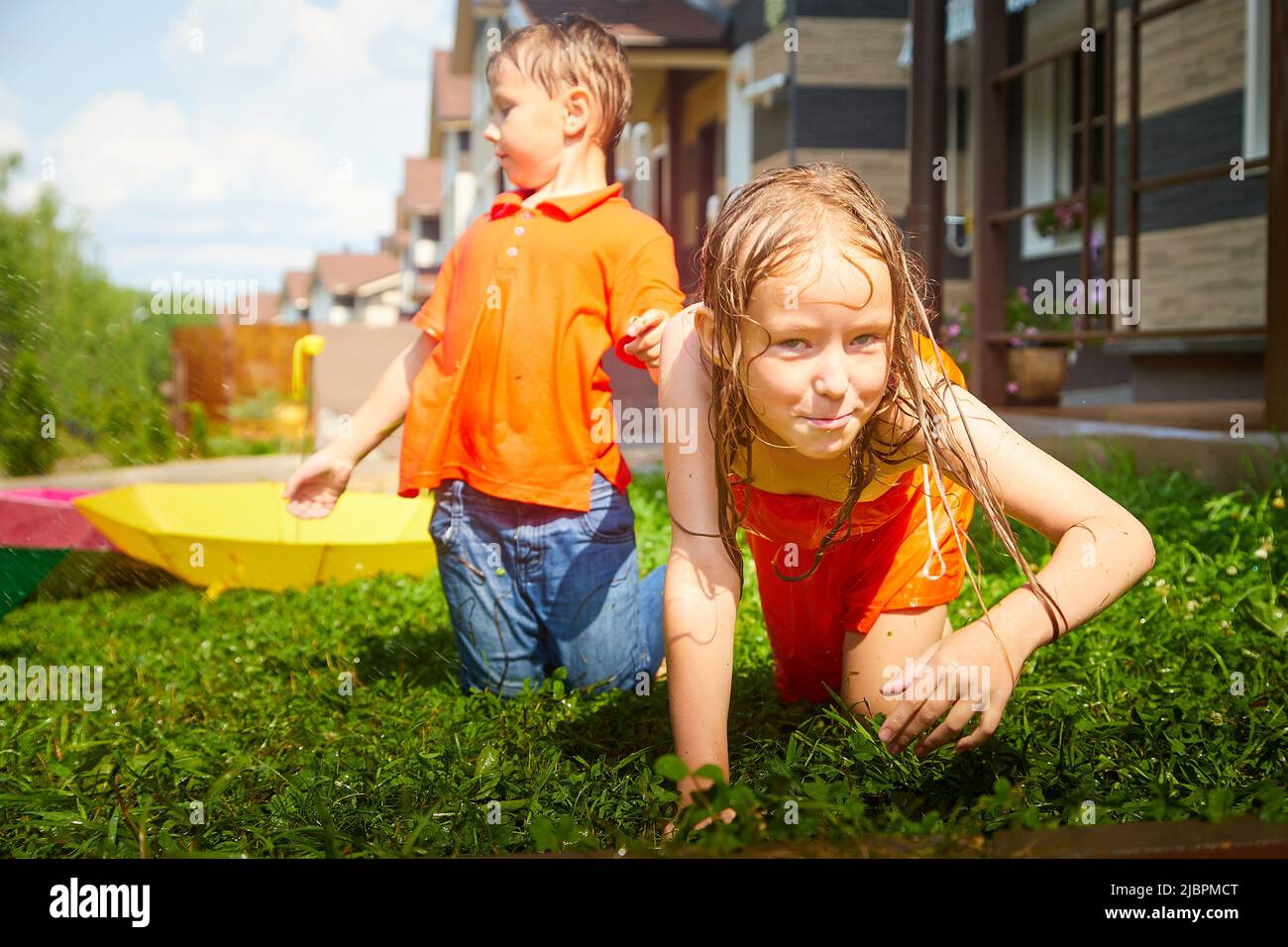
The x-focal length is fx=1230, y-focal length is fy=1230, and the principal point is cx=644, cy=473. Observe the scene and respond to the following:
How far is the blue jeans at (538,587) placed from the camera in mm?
2980

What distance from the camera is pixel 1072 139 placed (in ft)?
38.7

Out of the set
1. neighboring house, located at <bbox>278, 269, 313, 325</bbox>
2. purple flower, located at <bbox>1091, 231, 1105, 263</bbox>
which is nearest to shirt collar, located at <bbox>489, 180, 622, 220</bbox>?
purple flower, located at <bbox>1091, 231, 1105, 263</bbox>

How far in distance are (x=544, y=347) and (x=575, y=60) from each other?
71 centimetres

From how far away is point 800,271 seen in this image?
1.85 meters

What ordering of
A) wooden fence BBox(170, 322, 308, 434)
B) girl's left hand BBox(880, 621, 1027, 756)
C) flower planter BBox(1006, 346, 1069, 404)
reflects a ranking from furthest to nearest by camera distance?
wooden fence BBox(170, 322, 308, 434), flower planter BBox(1006, 346, 1069, 404), girl's left hand BBox(880, 621, 1027, 756)

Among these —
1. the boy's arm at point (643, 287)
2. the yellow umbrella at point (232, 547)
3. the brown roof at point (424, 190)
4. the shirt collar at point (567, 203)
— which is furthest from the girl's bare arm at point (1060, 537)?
the brown roof at point (424, 190)

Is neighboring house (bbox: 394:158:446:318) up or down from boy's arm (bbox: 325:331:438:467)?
up

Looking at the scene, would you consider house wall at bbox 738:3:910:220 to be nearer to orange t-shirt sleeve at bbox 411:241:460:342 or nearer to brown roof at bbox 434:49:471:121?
orange t-shirt sleeve at bbox 411:241:460:342

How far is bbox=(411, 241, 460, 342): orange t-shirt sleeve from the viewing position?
3.12 metres

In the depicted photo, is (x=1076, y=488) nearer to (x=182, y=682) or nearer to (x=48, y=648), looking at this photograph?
(x=182, y=682)

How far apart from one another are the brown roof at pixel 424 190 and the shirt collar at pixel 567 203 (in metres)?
36.6

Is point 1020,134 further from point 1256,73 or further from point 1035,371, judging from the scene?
point 1035,371

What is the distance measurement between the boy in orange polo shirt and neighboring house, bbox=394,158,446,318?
33244mm
